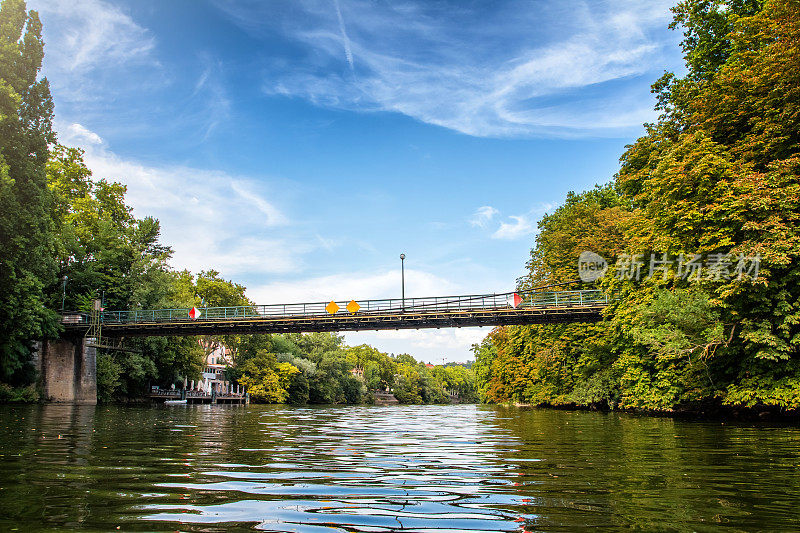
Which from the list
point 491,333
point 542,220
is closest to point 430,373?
point 491,333

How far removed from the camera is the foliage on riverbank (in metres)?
18.0

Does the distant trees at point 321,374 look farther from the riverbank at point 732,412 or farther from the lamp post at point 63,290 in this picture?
the riverbank at point 732,412

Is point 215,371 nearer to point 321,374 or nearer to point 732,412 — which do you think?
point 321,374

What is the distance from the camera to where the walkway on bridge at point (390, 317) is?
131ft

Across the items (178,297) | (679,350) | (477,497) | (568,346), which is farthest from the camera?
(178,297)

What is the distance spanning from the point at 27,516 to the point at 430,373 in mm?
177569

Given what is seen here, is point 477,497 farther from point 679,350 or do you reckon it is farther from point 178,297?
point 178,297

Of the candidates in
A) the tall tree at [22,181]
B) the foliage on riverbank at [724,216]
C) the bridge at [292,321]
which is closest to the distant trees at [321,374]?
the bridge at [292,321]

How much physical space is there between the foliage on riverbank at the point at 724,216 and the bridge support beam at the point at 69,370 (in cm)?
4320

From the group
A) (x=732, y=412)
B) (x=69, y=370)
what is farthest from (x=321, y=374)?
(x=732, y=412)

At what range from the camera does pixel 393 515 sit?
14.0 ft

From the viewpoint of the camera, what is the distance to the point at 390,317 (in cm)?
4203

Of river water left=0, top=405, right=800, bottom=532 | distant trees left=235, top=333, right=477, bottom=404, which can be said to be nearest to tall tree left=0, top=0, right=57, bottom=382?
river water left=0, top=405, right=800, bottom=532

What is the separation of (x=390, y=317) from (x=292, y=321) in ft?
28.0
